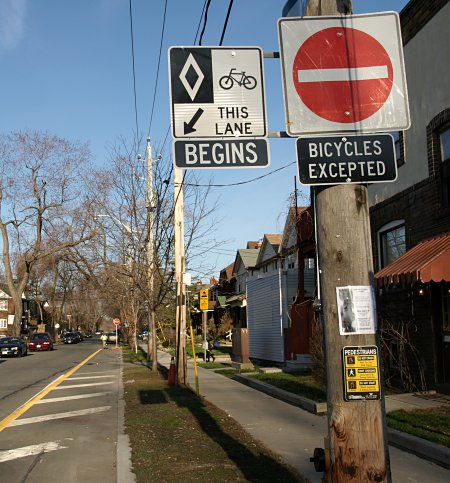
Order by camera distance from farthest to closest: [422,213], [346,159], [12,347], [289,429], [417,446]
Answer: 1. [12,347]
2. [422,213]
3. [289,429]
4. [417,446]
5. [346,159]

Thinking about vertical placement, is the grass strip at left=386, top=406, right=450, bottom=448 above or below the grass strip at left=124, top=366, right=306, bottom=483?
above

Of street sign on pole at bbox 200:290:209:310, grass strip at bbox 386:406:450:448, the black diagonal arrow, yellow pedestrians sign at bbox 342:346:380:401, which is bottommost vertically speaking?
grass strip at bbox 386:406:450:448

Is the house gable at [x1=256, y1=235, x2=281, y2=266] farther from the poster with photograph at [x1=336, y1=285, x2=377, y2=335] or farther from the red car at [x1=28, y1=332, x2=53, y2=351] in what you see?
the poster with photograph at [x1=336, y1=285, x2=377, y2=335]

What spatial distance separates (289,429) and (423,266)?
344cm

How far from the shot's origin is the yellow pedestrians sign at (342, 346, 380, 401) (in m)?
3.19

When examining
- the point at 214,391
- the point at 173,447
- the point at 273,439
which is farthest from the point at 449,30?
the point at 214,391

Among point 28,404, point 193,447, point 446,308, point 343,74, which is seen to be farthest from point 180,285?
point 343,74

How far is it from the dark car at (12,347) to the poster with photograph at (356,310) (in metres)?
35.8

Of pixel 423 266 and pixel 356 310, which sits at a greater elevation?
pixel 423 266

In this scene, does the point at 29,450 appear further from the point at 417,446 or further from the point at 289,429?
the point at 417,446

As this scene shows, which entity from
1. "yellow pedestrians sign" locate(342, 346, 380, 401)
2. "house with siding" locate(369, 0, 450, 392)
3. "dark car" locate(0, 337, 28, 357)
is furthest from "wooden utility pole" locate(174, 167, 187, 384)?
"dark car" locate(0, 337, 28, 357)

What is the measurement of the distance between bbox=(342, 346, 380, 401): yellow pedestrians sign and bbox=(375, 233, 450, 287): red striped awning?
20.6 ft

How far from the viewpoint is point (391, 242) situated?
1316 cm

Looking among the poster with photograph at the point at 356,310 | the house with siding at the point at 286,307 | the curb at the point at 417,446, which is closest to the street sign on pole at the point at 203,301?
the house with siding at the point at 286,307
